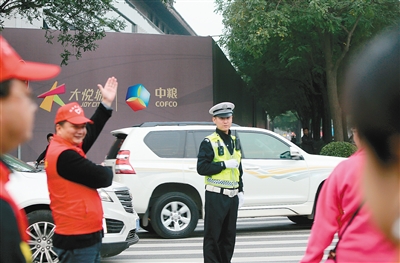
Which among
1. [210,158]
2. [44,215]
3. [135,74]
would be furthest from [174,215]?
[135,74]

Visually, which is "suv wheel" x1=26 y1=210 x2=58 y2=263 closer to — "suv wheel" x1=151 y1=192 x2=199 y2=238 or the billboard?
"suv wheel" x1=151 y1=192 x2=199 y2=238

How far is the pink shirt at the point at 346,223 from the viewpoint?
8.32ft

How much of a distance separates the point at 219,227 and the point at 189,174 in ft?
13.0

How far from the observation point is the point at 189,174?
10.8 meters

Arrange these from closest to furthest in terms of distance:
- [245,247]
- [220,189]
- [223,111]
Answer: [220,189], [223,111], [245,247]

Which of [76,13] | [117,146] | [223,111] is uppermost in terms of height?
[76,13]

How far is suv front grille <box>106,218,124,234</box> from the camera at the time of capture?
7845mm

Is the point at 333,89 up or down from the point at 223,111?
up

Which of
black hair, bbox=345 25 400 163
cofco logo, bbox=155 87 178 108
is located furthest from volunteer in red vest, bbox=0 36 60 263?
cofco logo, bbox=155 87 178 108

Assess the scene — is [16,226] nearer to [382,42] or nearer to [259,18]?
[382,42]

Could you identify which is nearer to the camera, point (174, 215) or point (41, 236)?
point (41, 236)

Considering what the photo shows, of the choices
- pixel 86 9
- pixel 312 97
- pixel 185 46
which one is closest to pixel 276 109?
pixel 312 97

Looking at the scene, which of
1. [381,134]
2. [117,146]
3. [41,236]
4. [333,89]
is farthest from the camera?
[333,89]

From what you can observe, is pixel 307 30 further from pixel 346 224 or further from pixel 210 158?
pixel 346 224
